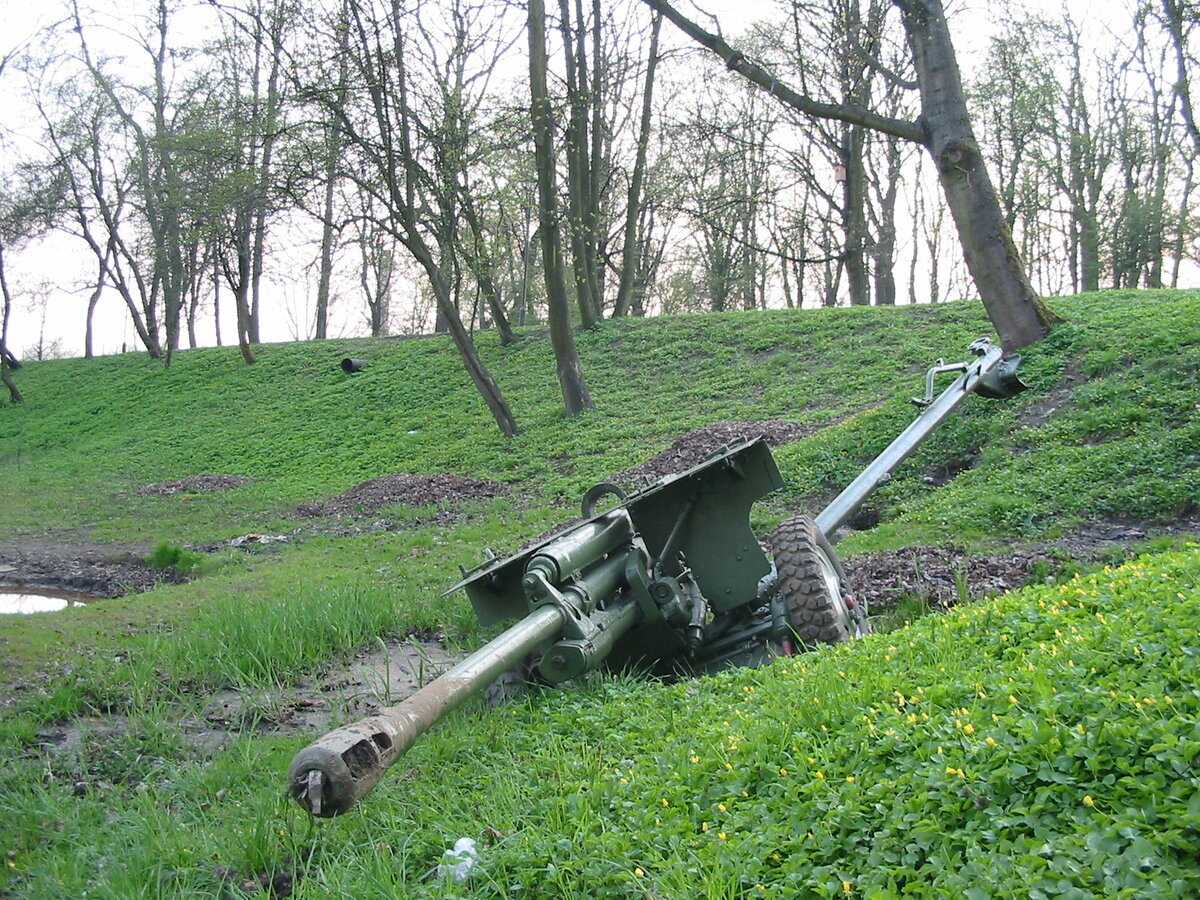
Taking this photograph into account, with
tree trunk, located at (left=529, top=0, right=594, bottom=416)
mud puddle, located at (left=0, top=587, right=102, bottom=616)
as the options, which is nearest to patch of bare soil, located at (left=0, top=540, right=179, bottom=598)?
mud puddle, located at (left=0, top=587, right=102, bottom=616)

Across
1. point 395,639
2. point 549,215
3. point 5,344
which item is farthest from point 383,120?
point 5,344

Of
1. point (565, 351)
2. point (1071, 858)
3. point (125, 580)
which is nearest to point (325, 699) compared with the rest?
point (1071, 858)

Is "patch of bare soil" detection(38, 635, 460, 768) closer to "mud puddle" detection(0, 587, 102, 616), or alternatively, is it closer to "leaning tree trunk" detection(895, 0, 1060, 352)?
"mud puddle" detection(0, 587, 102, 616)

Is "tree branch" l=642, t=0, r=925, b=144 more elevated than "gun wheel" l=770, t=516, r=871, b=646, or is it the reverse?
"tree branch" l=642, t=0, r=925, b=144

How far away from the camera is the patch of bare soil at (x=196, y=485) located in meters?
20.0

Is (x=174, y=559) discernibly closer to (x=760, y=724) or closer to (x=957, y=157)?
(x=760, y=724)

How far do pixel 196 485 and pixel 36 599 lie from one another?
8840 millimetres

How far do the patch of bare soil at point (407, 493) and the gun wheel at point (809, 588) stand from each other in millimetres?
9543

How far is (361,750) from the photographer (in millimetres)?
2953

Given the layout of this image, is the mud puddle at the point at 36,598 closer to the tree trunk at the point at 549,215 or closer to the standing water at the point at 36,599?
the standing water at the point at 36,599

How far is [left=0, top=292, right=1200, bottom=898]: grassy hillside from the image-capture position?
2.79 m

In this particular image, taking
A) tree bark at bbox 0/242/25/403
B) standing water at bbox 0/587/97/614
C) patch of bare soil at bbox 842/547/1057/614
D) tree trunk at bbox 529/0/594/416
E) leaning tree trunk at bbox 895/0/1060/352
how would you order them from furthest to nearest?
tree bark at bbox 0/242/25/403 → tree trunk at bbox 529/0/594/416 → leaning tree trunk at bbox 895/0/1060/352 → standing water at bbox 0/587/97/614 → patch of bare soil at bbox 842/547/1057/614

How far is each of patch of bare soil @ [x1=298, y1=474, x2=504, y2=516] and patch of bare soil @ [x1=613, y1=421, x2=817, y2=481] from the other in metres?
2.77

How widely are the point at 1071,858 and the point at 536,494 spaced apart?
12327 mm
